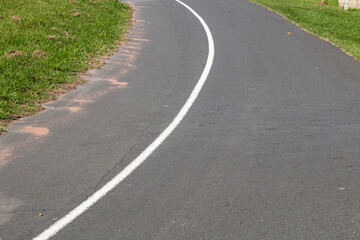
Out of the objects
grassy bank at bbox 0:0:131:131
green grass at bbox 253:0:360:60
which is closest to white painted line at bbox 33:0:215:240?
grassy bank at bbox 0:0:131:131

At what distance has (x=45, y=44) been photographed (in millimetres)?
14141

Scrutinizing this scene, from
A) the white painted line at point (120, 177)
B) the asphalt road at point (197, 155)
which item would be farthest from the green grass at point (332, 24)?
the white painted line at point (120, 177)

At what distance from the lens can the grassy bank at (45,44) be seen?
34.3ft

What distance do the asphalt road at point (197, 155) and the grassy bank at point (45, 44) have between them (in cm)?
67

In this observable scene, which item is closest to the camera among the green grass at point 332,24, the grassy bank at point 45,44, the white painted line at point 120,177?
the white painted line at point 120,177

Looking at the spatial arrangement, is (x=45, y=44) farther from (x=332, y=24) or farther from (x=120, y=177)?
(x=332, y=24)

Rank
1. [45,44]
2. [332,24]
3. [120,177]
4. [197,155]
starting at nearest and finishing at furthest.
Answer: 1. [120,177]
2. [197,155]
3. [45,44]
4. [332,24]

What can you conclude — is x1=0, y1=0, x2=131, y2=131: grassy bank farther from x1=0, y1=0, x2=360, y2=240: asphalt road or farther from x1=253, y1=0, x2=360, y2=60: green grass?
x1=253, y1=0, x2=360, y2=60: green grass

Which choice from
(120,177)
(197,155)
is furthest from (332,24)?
(120,177)

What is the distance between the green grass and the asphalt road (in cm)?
409

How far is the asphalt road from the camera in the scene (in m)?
5.47

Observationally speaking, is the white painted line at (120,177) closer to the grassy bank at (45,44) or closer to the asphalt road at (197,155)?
the asphalt road at (197,155)

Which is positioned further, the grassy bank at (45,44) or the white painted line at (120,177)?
the grassy bank at (45,44)

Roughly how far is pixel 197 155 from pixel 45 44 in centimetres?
833
